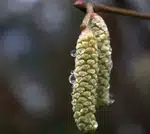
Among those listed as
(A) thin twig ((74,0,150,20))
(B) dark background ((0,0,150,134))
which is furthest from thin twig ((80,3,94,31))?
(B) dark background ((0,0,150,134))

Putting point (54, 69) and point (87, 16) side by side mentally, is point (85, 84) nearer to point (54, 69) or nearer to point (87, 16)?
point (87, 16)

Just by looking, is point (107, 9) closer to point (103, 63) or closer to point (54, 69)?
point (103, 63)

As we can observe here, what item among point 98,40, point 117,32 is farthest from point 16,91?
point 98,40

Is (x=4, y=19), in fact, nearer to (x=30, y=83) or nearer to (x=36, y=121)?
(x=30, y=83)

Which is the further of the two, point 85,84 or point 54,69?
point 54,69

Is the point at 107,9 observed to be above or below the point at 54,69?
above

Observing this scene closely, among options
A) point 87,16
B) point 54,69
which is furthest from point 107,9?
point 54,69
